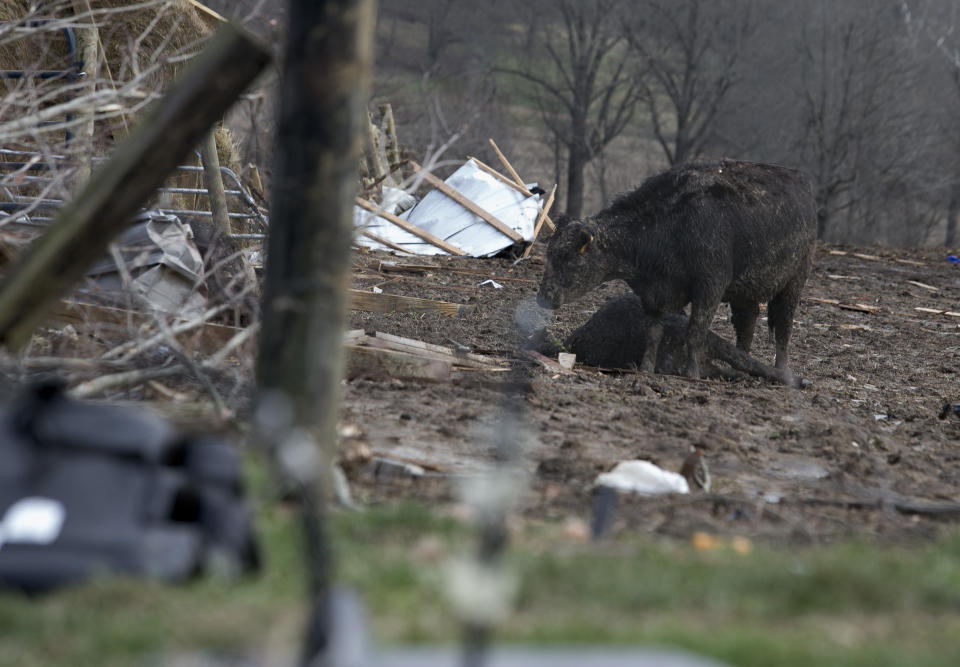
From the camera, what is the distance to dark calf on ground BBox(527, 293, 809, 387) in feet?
36.3

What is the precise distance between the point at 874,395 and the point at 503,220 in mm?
11444

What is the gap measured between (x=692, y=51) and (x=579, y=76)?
12.3ft

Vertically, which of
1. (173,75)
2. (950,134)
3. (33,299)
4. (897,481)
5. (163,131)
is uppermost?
(950,134)

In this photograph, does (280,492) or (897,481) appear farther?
(897,481)

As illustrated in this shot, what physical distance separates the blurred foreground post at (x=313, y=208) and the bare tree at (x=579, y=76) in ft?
95.8

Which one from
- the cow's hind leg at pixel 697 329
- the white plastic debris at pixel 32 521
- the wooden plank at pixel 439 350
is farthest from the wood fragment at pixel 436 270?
the white plastic debris at pixel 32 521

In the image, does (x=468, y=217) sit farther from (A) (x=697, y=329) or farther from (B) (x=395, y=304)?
(A) (x=697, y=329)

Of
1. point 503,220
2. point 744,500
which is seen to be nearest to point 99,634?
point 744,500

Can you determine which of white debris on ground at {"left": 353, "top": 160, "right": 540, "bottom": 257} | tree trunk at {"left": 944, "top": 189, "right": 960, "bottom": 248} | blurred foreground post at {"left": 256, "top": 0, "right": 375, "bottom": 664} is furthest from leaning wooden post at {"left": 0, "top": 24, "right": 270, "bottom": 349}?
tree trunk at {"left": 944, "top": 189, "right": 960, "bottom": 248}

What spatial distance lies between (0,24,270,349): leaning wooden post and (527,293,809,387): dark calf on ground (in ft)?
23.6

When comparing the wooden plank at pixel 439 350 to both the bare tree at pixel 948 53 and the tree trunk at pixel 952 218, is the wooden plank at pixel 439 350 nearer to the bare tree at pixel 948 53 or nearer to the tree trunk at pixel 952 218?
the bare tree at pixel 948 53

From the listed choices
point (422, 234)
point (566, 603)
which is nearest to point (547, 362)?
point (566, 603)

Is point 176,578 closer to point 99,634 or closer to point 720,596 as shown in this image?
point 99,634

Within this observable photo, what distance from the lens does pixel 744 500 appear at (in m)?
5.66
